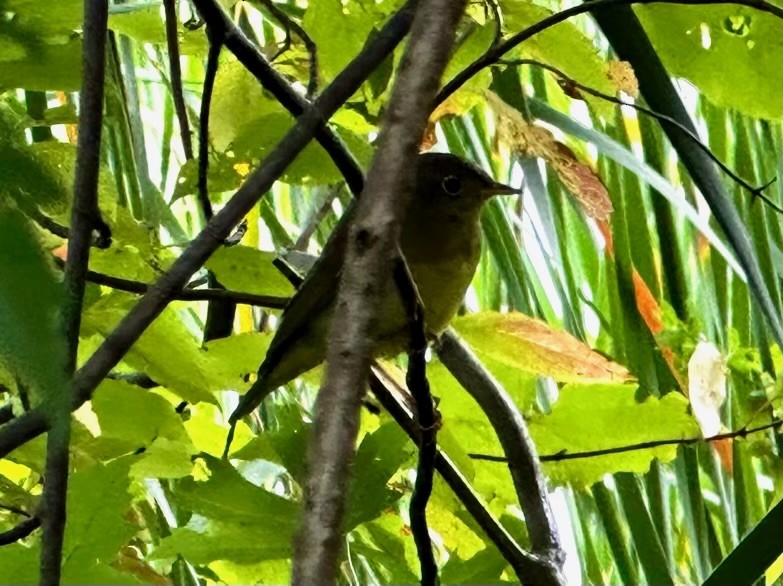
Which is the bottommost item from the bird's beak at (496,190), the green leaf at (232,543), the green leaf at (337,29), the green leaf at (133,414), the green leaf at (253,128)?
the green leaf at (232,543)

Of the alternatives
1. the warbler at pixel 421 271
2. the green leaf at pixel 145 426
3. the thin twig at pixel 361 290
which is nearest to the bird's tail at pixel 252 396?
the warbler at pixel 421 271

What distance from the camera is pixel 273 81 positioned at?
589mm

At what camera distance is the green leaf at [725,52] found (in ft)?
2.06

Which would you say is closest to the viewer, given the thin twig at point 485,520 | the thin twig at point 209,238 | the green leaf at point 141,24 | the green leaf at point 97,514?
the thin twig at point 209,238

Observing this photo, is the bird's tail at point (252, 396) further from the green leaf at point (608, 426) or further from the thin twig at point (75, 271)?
the thin twig at point (75, 271)

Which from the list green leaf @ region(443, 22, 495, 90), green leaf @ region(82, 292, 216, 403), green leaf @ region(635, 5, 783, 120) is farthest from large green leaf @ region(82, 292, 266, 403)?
green leaf @ region(635, 5, 783, 120)

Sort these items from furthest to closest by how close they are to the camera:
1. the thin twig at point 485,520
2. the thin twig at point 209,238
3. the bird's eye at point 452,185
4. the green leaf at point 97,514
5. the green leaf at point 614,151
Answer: the bird's eye at point 452,185, the green leaf at point 614,151, the thin twig at point 485,520, the green leaf at point 97,514, the thin twig at point 209,238

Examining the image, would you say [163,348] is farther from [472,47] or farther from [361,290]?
[361,290]

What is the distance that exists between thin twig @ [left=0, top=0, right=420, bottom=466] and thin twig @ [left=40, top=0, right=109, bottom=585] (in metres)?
0.02

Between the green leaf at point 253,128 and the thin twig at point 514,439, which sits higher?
the green leaf at point 253,128

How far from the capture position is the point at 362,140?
2.14ft

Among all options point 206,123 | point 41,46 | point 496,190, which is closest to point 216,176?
point 206,123

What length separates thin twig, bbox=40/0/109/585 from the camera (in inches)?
7.1

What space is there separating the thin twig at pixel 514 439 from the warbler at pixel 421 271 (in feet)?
0.10
